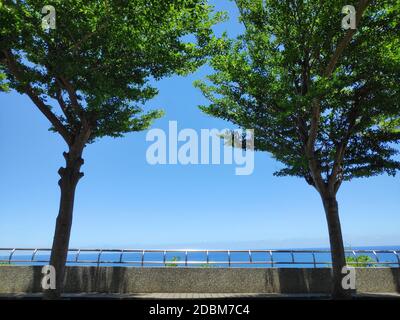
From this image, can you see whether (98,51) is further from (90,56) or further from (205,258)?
(205,258)

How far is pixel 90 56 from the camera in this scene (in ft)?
38.3

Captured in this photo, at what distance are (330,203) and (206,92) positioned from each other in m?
6.93

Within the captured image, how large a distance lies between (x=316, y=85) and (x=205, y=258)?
7.93 m

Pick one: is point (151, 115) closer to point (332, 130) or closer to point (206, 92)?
point (206, 92)

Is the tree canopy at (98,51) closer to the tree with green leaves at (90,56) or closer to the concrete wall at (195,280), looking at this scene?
the tree with green leaves at (90,56)

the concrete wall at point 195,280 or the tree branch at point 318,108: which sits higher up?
the tree branch at point 318,108

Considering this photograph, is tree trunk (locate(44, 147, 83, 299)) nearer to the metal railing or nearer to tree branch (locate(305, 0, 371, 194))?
the metal railing

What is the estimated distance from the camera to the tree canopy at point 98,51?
33.9 ft

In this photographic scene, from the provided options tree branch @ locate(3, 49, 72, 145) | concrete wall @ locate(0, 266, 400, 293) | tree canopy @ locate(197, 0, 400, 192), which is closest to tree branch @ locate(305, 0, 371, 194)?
tree canopy @ locate(197, 0, 400, 192)

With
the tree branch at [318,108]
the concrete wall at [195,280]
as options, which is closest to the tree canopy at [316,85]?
the tree branch at [318,108]

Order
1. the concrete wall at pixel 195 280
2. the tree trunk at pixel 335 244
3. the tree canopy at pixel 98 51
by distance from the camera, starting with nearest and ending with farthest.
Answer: the tree canopy at pixel 98 51, the tree trunk at pixel 335 244, the concrete wall at pixel 195 280

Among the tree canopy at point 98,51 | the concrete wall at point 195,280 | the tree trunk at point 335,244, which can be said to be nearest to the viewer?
the tree canopy at point 98,51

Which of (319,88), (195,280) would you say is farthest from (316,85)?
(195,280)

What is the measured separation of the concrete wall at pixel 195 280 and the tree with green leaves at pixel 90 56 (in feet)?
10.3
